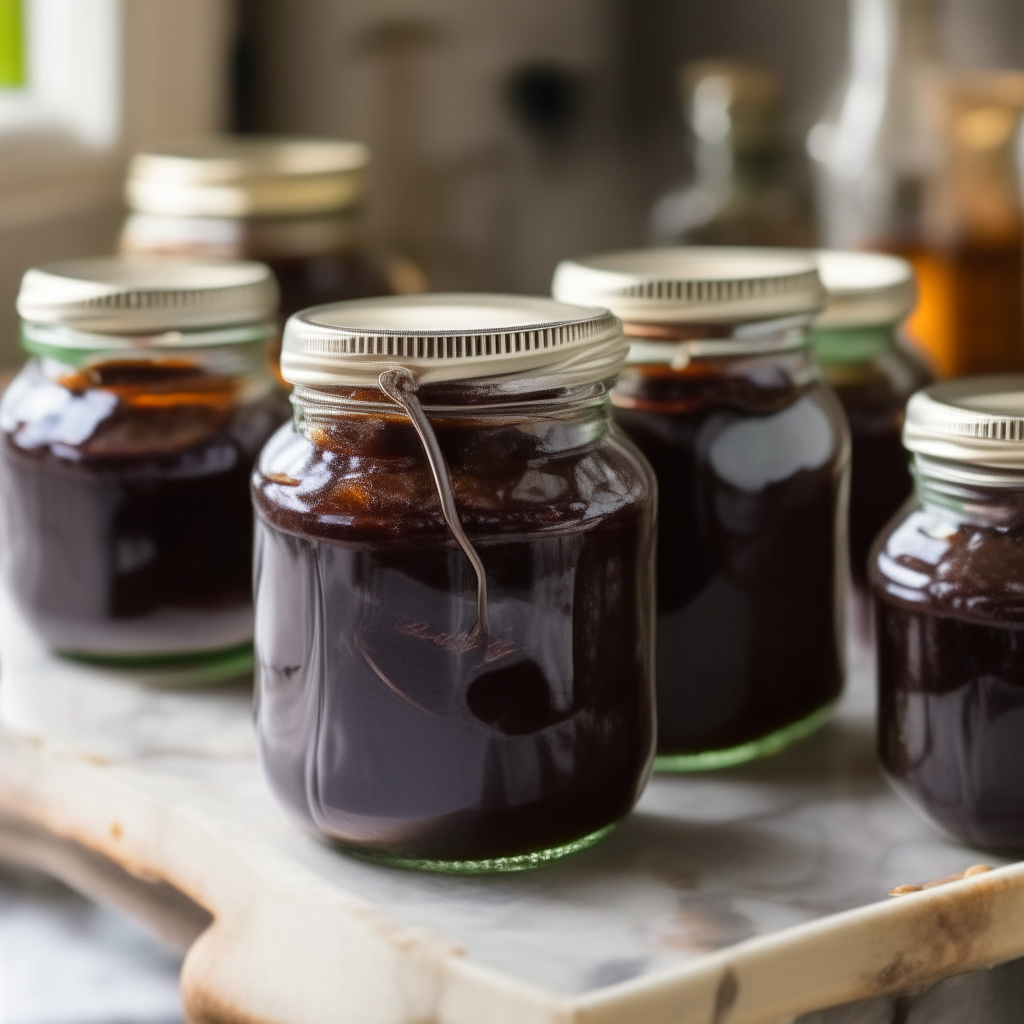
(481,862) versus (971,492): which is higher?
(971,492)

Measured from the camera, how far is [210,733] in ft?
2.51

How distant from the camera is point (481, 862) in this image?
0.62m

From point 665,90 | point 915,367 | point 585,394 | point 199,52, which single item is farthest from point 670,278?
point 665,90

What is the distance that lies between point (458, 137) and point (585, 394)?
0.86 m

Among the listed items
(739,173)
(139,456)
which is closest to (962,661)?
(139,456)

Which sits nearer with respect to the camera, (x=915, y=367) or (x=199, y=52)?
(x=915, y=367)

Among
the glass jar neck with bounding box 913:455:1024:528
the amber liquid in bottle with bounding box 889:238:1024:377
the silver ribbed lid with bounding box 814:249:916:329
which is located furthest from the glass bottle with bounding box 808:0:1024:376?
the glass jar neck with bounding box 913:455:1024:528

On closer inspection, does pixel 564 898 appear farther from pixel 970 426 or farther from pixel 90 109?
pixel 90 109

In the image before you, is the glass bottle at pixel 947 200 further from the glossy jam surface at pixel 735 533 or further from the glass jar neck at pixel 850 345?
the glossy jam surface at pixel 735 533

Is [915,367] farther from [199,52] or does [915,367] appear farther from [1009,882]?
[199,52]

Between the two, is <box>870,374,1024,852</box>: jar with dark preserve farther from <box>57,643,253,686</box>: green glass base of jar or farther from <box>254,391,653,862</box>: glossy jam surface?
<box>57,643,253,686</box>: green glass base of jar

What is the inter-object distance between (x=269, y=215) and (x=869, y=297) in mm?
370

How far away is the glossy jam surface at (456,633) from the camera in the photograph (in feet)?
1.90

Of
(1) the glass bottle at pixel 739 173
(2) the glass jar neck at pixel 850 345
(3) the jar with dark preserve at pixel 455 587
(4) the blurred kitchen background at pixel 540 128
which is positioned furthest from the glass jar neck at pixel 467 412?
(1) the glass bottle at pixel 739 173
